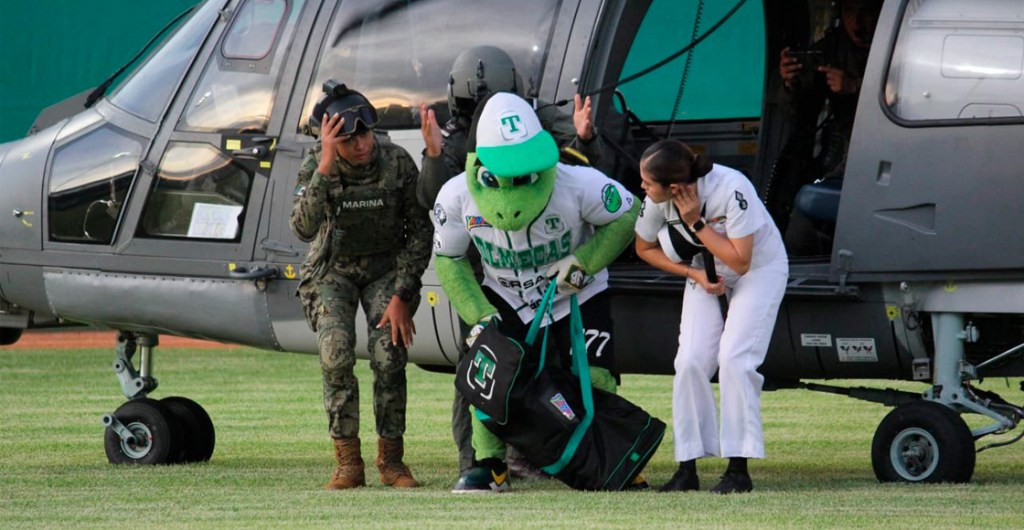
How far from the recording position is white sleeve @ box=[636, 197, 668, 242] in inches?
293

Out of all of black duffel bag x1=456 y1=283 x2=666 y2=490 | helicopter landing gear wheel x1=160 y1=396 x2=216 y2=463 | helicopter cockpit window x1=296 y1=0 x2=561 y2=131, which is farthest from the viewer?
helicopter landing gear wheel x1=160 y1=396 x2=216 y2=463

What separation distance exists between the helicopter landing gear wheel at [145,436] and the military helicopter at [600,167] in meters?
0.01

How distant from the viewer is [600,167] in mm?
8961

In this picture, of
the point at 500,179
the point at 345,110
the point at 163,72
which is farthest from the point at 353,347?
the point at 163,72

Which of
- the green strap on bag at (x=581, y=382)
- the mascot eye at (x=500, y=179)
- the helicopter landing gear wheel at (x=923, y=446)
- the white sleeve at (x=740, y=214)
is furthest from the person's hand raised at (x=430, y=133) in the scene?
the helicopter landing gear wheel at (x=923, y=446)

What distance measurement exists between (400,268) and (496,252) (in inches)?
24.8

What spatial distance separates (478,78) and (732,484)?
211 centimetres

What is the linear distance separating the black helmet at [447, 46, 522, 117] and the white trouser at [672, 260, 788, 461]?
123 centimetres

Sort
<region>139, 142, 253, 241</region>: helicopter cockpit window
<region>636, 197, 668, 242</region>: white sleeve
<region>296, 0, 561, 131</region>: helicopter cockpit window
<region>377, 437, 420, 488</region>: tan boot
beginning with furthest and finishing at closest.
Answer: <region>139, 142, 253, 241</region>: helicopter cockpit window → <region>296, 0, 561, 131</region>: helicopter cockpit window → <region>377, 437, 420, 488</region>: tan boot → <region>636, 197, 668, 242</region>: white sleeve

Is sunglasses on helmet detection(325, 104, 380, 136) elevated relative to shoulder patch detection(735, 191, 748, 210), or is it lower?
elevated

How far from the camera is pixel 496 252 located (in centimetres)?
745

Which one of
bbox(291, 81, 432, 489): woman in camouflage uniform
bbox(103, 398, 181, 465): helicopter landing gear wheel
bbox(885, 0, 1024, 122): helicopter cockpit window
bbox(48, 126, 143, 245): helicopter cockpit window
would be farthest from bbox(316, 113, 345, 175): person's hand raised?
bbox(885, 0, 1024, 122): helicopter cockpit window

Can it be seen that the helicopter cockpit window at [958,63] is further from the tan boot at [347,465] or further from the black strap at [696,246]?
the tan boot at [347,465]

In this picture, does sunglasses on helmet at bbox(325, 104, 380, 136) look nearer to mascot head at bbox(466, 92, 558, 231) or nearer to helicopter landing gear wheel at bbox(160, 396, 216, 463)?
mascot head at bbox(466, 92, 558, 231)
